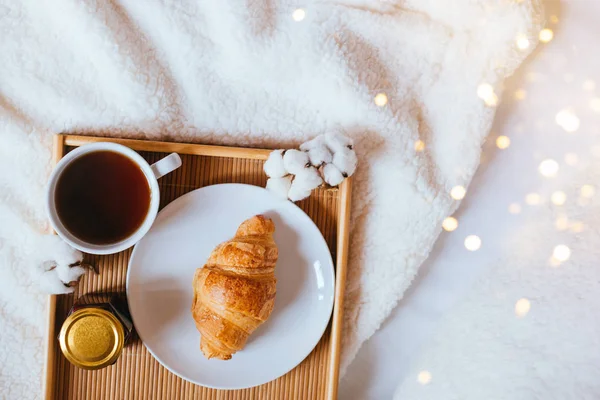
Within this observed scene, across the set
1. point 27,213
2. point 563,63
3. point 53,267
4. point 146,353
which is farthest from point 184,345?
point 563,63

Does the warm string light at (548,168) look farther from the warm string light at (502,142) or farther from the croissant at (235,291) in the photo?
the croissant at (235,291)

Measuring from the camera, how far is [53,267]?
86 cm

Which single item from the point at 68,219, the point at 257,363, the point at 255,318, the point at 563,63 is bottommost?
the point at 257,363

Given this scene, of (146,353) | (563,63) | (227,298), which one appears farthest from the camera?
(563,63)

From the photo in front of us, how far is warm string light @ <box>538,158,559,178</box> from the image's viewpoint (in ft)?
3.57

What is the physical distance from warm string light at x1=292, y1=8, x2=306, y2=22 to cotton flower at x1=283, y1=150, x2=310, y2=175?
0.91 ft

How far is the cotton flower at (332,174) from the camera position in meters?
0.88

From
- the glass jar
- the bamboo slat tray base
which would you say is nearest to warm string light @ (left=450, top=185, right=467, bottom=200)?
the bamboo slat tray base

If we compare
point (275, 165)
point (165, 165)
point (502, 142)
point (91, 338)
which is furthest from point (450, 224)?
point (91, 338)

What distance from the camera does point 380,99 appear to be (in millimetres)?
990

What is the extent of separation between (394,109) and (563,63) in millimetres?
393

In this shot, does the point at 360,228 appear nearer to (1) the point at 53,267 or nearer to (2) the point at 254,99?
(2) the point at 254,99

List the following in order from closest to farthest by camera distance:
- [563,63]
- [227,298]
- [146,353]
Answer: [227,298], [146,353], [563,63]

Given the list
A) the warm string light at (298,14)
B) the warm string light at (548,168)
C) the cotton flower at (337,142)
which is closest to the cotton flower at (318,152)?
the cotton flower at (337,142)
